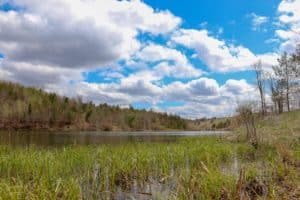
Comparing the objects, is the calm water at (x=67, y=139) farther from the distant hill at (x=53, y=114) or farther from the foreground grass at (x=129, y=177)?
the distant hill at (x=53, y=114)

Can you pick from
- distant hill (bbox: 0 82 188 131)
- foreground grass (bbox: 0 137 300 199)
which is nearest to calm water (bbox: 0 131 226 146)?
foreground grass (bbox: 0 137 300 199)

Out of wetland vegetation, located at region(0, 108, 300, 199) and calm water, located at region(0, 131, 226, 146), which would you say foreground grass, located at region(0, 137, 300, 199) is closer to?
wetland vegetation, located at region(0, 108, 300, 199)

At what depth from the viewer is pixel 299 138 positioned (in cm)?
1889

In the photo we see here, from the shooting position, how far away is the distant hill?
7738 centimetres

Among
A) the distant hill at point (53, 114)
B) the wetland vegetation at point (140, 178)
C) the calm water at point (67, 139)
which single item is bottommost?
the wetland vegetation at point (140, 178)

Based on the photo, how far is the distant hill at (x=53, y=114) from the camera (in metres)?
77.4

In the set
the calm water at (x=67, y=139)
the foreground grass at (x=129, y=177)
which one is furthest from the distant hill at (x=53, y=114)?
the foreground grass at (x=129, y=177)

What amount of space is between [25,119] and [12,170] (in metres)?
72.9

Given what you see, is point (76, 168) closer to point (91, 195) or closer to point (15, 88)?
point (91, 195)

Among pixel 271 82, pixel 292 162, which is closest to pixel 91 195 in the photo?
pixel 292 162

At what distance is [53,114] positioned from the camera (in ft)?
278

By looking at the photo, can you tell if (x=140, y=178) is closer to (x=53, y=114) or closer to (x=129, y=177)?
(x=129, y=177)

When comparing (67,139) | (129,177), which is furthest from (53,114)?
(129,177)

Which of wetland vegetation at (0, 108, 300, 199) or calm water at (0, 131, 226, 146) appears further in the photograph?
calm water at (0, 131, 226, 146)
